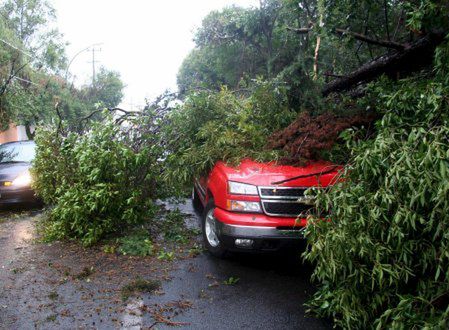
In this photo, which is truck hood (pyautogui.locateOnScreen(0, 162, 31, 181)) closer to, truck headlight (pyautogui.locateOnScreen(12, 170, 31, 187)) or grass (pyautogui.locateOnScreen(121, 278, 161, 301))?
truck headlight (pyautogui.locateOnScreen(12, 170, 31, 187))

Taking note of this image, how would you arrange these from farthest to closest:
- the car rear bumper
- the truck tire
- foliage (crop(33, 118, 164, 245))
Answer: the car rear bumper
foliage (crop(33, 118, 164, 245))
the truck tire

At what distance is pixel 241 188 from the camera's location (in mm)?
4582

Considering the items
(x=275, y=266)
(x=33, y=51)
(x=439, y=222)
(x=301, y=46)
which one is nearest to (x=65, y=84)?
(x=33, y=51)

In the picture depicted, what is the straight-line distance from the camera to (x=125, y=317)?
145 inches

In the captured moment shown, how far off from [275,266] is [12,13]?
2207 cm

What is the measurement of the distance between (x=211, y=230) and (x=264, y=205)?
1.11 meters

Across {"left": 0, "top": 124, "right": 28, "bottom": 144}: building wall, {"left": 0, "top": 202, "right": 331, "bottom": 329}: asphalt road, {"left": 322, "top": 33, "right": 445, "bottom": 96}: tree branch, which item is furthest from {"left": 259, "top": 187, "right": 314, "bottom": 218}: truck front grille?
{"left": 0, "top": 124, "right": 28, "bottom": 144}: building wall

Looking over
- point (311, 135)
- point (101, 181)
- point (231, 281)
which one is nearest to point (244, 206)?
point (231, 281)

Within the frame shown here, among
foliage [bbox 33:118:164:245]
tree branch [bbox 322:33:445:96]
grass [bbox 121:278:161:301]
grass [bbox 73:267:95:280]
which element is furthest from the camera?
foliage [bbox 33:118:164:245]

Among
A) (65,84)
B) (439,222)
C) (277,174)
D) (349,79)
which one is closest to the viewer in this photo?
(439,222)

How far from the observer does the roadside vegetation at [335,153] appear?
2.90 metres

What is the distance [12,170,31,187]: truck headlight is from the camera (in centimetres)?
821

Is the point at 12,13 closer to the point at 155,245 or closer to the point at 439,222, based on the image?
the point at 155,245

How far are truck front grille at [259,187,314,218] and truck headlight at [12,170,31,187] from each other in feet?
19.0
